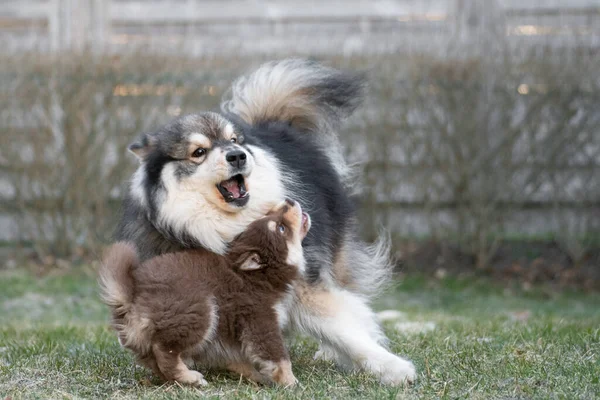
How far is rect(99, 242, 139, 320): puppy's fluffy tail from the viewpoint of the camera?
397 cm

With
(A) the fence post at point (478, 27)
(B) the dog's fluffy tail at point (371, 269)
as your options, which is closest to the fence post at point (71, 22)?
(A) the fence post at point (478, 27)

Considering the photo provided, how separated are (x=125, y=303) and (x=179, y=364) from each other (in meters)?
0.40

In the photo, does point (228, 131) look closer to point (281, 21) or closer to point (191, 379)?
point (191, 379)

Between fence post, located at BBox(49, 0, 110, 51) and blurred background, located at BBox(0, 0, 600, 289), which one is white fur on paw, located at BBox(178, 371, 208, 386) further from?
fence post, located at BBox(49, 0, 110, 51)

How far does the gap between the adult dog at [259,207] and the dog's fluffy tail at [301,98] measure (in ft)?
0.82

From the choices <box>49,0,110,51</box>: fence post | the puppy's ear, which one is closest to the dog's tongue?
the puppy's ear

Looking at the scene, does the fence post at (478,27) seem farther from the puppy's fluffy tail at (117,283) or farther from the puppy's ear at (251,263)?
the puppy's fluffy tail at (117,283)

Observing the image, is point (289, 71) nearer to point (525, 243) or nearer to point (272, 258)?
point (272, 258)

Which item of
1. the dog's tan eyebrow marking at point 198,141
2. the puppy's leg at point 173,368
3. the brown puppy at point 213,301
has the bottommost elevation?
the puppy's leg at point 173,368

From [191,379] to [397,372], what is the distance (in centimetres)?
103

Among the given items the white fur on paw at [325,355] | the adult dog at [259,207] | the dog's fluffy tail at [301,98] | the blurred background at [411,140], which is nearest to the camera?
the adult dog at [259,207]

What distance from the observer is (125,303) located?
3.98m

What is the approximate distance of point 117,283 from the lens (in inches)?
156

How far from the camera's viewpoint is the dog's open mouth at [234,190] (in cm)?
430
